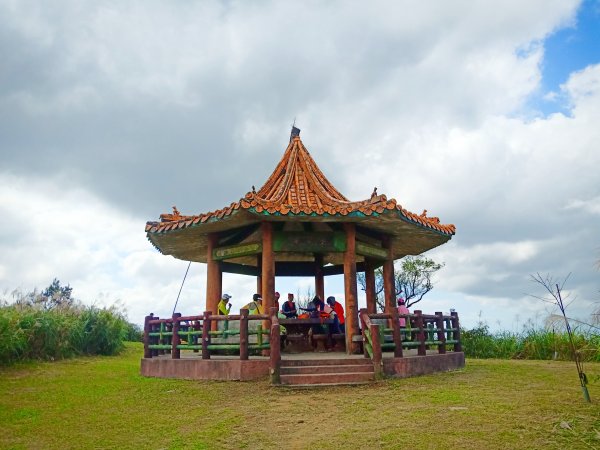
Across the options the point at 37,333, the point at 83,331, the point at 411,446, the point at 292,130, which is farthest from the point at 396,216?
the point at 83,331

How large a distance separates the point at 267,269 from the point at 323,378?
289 centimetres

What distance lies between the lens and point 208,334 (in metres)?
10.1

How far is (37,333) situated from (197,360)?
7.65 meters

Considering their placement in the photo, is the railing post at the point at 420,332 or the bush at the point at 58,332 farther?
the bush at the point at 58,332

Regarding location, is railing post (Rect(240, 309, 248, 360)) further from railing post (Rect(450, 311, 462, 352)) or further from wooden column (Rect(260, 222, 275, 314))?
railing post (Rect(450, 311, 462, 352))

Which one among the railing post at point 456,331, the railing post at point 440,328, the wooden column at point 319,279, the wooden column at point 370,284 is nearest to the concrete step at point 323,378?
the railing post at point 440,328

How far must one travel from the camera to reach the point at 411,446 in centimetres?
545

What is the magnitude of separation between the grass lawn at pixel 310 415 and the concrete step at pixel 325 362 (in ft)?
1.99

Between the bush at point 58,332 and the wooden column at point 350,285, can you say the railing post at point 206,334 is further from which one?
the bush at point 58,332

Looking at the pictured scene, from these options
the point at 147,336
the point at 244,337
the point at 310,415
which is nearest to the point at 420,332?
the point at 244,337

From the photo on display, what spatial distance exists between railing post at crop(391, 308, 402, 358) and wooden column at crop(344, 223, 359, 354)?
106 cm

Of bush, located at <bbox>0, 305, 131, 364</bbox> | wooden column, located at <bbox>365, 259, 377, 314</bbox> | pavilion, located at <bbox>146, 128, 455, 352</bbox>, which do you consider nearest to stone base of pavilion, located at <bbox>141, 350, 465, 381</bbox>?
pavilion, located at <bbox>146, 128, 455, 352</bbox>

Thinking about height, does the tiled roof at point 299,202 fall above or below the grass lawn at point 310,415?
above

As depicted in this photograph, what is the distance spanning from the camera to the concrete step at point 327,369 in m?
9.18
